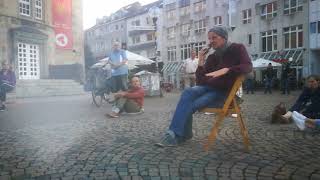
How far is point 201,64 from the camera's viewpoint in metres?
4.71

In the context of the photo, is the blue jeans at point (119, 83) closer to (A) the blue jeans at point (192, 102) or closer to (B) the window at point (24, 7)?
(A) the blue jeans at point (192, 102)

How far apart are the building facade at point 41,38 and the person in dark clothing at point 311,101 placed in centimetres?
2105

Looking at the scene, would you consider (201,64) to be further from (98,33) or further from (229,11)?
(98,33)

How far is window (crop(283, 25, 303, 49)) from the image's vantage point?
3572cm

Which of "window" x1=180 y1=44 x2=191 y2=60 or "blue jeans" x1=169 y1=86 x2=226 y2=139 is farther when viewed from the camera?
"window" x1=180 y1=44 x2=191 y2=60

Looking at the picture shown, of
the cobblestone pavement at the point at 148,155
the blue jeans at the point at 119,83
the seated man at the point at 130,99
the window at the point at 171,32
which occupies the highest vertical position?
the window at the point at 171,32

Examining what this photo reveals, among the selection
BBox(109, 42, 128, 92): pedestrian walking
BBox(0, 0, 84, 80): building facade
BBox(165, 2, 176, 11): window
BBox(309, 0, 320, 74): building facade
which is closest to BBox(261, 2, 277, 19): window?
BBox(309, 0, 320, 74): building facade

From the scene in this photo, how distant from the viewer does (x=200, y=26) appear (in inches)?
1860

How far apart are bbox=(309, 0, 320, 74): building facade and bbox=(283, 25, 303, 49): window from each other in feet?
5.05

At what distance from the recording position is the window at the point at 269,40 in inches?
1496

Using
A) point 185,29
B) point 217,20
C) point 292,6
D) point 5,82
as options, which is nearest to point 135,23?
point 185,29

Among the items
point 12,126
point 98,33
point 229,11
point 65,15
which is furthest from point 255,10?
point 98,33

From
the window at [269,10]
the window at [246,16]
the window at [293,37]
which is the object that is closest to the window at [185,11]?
the window at [246,16]

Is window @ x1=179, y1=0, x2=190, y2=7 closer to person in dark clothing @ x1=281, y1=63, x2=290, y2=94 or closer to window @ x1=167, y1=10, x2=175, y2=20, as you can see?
window @ x1=167, y1=10, x2=175, y2=20
